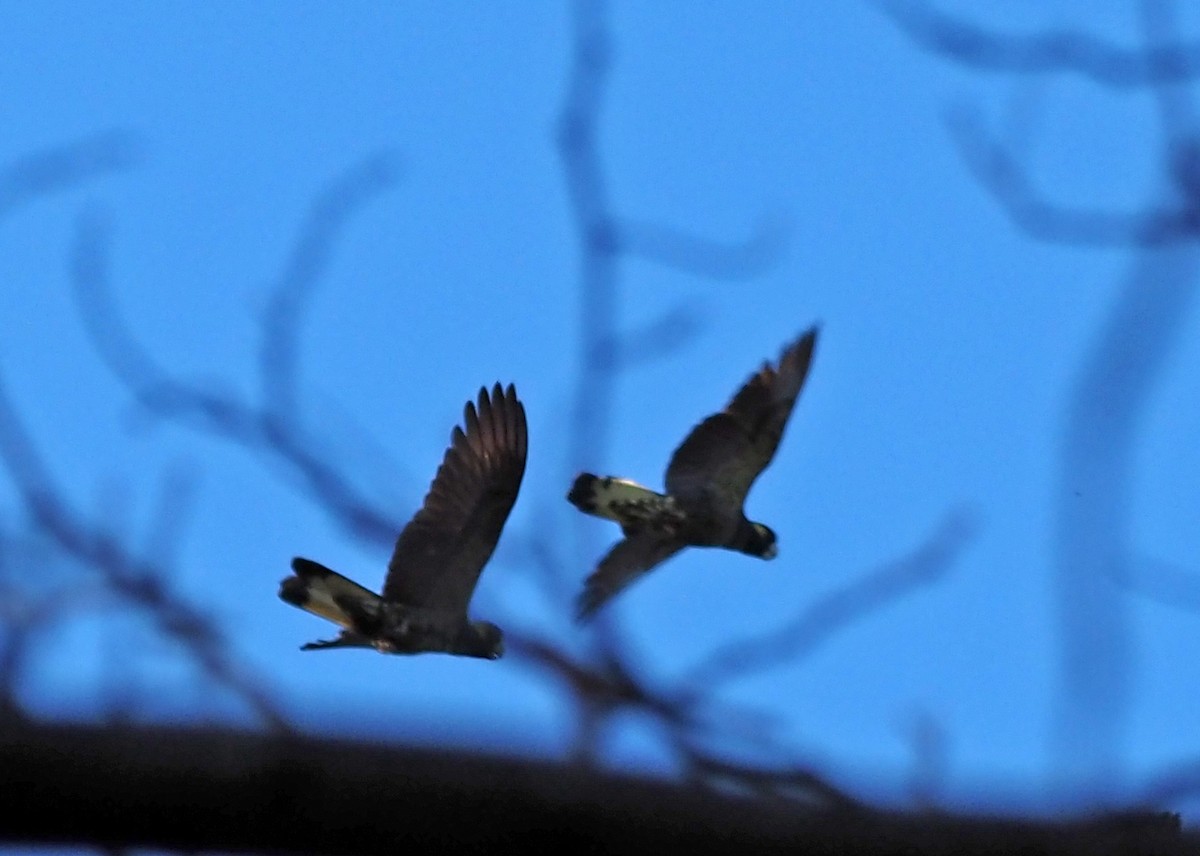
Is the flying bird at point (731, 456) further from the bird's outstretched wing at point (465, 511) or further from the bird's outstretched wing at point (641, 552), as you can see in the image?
the bird's outstretched wing at point (465, 511)

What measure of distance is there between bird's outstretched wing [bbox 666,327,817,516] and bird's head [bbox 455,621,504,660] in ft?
5.44

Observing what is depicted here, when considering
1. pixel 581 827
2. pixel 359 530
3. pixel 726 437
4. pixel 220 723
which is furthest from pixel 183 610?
pixel 726 437

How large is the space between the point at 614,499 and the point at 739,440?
697 millimetres

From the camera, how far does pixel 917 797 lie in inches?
62.5


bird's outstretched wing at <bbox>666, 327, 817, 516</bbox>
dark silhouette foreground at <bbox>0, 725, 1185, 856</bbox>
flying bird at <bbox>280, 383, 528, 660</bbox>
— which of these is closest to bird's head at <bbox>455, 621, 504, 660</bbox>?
flying bird at <bbox>280, 383, 528, 660</bbox>

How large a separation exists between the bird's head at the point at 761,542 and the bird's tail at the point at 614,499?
23.6 inches

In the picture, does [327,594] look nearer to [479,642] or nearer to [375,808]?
[479,642]

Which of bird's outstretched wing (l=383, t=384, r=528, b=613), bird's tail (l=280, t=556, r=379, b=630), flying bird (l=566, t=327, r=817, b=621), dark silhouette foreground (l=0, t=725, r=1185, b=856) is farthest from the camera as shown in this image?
flying bird (l=566, t=327, r=817, b=621)

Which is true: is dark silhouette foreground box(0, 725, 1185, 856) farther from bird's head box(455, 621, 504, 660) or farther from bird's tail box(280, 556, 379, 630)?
bird's tail box(280, 556, 379, 630)

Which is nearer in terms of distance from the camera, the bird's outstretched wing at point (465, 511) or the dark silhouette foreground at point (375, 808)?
the dark silhouette foreground at point (375, 808)

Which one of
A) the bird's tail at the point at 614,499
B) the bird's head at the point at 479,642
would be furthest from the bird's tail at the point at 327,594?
the bird's tail at the point at 614,499

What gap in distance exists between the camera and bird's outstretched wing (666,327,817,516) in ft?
19.8

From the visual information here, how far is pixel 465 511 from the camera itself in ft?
15.8

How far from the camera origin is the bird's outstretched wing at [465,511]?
4.61 metres
